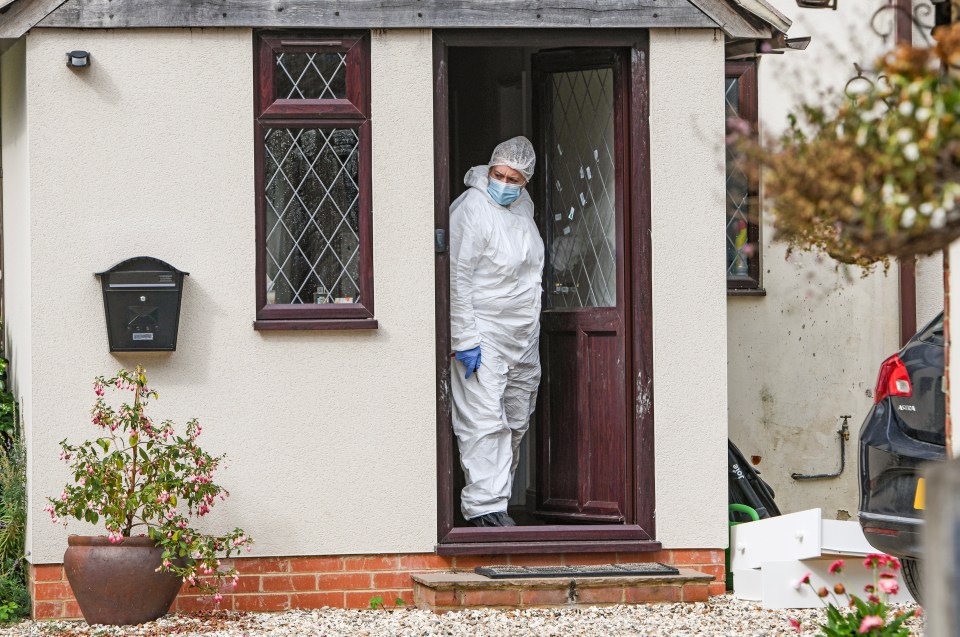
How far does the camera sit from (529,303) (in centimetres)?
834

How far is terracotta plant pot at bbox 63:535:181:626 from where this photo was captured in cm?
699

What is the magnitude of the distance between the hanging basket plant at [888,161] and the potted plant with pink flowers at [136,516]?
152 inches

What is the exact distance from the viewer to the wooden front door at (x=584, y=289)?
7.97 metres

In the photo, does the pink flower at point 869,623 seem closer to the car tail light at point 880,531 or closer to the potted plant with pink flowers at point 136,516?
the car tail light at point 880,531

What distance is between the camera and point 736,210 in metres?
9.90

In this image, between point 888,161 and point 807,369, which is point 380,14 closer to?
point 807,369

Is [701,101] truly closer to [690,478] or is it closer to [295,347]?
[690,478]

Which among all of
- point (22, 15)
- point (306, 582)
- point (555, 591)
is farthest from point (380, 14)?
point (555, 591)

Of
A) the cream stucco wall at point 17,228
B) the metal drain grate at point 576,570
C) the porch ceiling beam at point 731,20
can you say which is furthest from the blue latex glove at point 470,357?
the cream stucco wall at point 17,228

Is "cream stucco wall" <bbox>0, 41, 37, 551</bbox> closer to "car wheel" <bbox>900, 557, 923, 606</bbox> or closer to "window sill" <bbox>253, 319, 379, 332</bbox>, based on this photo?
"window sill" <bbox>253, 319, 379, 332</bbox>

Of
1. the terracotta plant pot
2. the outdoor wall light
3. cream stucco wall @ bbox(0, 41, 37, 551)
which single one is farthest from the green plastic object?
the outdoor wall light

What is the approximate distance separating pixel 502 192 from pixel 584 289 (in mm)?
710

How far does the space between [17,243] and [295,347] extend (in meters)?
1.78

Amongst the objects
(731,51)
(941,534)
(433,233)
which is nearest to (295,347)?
(433,233)
